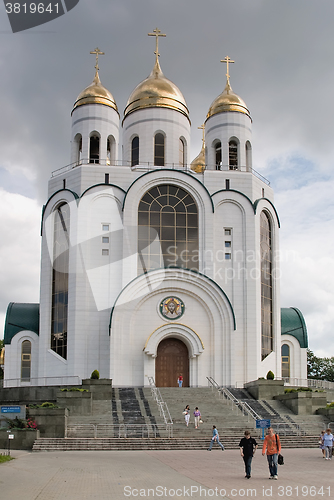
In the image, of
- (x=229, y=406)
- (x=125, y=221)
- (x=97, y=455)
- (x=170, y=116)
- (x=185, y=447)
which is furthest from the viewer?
(x=170, y=116)

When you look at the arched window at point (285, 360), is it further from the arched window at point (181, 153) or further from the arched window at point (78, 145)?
the arched window at point (78, 145)

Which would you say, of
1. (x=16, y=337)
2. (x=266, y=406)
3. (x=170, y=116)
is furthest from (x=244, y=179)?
(x=16, y=337)

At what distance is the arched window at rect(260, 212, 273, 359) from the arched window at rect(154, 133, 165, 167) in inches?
296

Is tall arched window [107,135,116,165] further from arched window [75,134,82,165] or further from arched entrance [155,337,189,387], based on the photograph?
arched entrance [155,337,189,387]

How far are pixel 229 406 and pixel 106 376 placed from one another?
26.0ft

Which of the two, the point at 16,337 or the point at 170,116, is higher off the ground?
the point at 170,116

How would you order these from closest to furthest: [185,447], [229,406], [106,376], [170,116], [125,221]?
[185,447]
[229,406]
[106,376]
[125,221]
[170,116]

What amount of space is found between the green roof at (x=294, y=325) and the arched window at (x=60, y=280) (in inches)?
558

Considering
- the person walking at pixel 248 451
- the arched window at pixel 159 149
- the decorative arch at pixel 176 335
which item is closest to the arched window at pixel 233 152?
the arched window at pixel 159 149

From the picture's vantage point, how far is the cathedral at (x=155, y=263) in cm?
3412

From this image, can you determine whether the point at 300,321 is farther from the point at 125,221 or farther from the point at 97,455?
the point at 97,455

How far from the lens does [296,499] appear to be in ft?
36.8

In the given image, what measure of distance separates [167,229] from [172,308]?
491 cm

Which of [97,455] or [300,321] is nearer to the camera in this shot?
[97,455]
